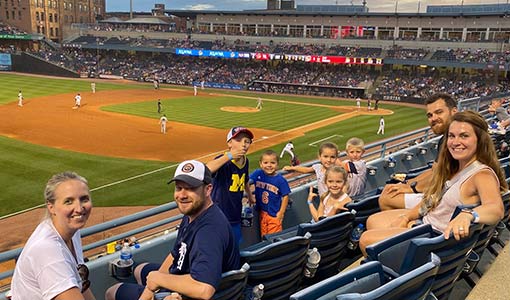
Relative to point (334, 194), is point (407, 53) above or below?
above

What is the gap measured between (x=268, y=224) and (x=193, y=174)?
2.47 m

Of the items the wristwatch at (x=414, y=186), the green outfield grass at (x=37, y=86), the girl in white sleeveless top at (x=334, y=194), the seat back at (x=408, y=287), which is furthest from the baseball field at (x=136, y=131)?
the seat back at (x=408, y=287)

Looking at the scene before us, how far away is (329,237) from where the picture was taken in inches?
149

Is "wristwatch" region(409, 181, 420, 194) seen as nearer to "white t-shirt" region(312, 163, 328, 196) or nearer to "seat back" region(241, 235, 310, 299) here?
"white t-shirt" region(312, 163, 328, 196)

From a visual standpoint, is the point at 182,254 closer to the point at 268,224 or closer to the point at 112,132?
the point at 268,224

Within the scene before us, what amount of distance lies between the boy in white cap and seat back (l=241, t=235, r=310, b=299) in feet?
5.21

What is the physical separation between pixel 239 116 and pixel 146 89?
70.0ft

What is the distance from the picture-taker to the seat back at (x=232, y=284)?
2797mm

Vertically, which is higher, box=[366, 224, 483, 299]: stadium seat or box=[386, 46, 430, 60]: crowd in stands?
box=[386, 46, 430, 60]: crowd in stands

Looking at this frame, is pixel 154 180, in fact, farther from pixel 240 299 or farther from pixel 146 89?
pixel 146 89

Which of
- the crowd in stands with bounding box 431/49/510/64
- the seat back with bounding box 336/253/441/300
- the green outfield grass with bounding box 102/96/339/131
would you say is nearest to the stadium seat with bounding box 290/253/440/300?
the seat back with bounding box 336/253/441/300

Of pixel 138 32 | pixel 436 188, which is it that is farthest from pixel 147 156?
pixel 138 32

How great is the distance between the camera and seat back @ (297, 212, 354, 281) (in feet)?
12.0

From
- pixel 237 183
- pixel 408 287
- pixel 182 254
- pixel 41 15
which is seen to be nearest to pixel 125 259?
pixel 182 254
